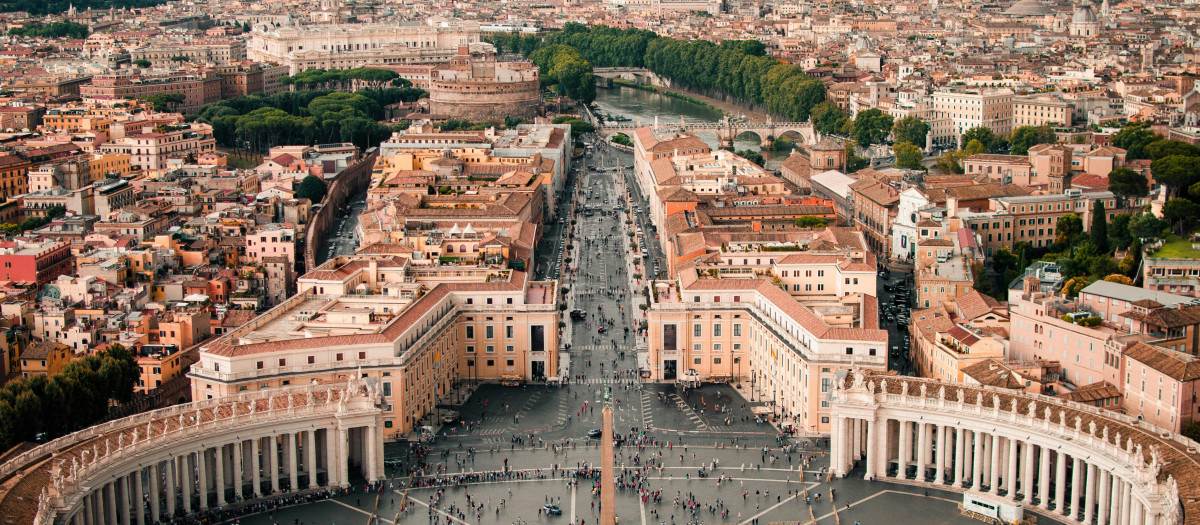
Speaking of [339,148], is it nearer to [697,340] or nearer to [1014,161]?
[1014,161]

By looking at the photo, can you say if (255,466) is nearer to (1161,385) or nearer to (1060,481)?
(1060,481)

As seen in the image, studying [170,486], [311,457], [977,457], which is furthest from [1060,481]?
[170,486]

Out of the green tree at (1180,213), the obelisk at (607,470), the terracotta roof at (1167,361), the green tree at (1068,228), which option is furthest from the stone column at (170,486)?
the green tree at (1068,228)

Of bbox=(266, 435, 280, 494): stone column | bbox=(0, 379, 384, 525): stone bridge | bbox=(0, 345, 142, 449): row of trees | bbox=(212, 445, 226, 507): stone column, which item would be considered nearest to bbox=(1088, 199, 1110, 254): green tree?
bbox=(0, 379, 384, 525): stone bridge

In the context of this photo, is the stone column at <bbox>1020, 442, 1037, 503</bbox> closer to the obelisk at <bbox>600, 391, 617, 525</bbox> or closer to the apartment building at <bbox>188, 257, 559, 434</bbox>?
the obelisk at <bbox>600, 391, 617, 525</bbox>

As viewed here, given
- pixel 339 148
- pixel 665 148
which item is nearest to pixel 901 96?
pixel 665 148

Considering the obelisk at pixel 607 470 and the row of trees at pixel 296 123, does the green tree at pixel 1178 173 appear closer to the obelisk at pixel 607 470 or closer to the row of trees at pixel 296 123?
the obelisk at pixel 607 470
